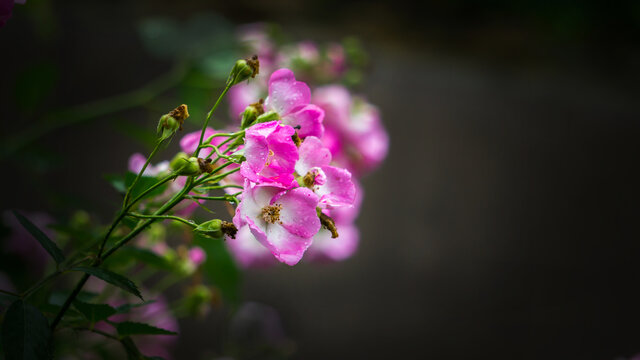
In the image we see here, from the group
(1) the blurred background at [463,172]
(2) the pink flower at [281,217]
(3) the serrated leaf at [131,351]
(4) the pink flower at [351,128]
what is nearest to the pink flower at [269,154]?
(2) the pink flower at [281,217]

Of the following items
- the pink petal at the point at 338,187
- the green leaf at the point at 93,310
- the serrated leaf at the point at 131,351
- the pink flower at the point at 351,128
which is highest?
the pink flower at the point at 351,128

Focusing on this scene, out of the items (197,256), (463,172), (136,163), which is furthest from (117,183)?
(463,172)

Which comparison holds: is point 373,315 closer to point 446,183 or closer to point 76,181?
point 446,183

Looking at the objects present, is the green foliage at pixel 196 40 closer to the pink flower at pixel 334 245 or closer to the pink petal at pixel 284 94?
the pink flower at pixel 334 245

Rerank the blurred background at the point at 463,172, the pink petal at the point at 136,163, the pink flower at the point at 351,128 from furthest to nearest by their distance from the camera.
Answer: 1. the blurred background at the point at 463,172
2. the pink flower at the point at 351,128
3. the pink petal at the point at 136,163

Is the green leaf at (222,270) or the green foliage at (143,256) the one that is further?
the green leaf at (222,270)

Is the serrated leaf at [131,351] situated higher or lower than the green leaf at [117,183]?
Answer: lower

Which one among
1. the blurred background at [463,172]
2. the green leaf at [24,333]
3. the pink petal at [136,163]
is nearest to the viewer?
the green leaf at [24,333]
